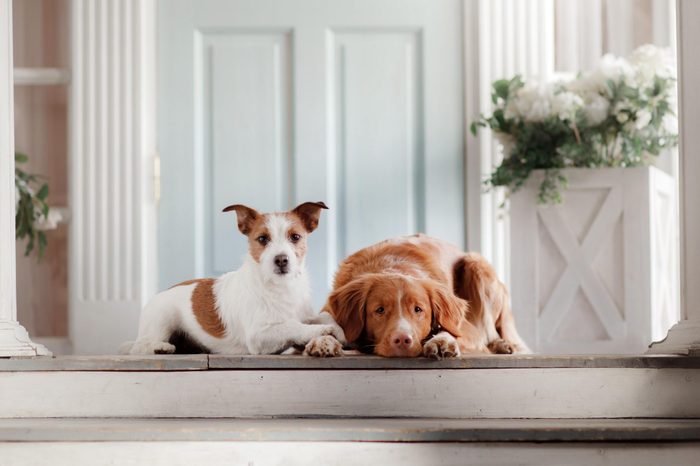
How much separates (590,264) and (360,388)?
5.02 ft

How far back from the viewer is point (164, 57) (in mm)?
3645

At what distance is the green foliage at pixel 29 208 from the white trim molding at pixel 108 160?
14 cm

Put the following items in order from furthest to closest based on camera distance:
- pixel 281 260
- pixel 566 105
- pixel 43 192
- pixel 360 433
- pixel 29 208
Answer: pixel 43 192 < pixel 29 208 < pixel 566 105 < pixel 281 260 < pixel 360 433

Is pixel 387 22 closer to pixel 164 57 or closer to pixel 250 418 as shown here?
pixel 164 57

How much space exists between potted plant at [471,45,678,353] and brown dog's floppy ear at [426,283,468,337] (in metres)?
1.06

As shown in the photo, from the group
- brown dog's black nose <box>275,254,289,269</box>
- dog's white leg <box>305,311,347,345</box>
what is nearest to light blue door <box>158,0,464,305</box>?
dog's white leg <box>305,311,347,345</box>

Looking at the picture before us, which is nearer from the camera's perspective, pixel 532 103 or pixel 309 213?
pixel 309 213

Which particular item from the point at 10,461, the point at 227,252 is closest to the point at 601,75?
the point at 227,252

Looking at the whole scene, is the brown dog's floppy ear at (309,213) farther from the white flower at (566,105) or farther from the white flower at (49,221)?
the white flower at (49,221)

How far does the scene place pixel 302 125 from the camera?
3.63 metres

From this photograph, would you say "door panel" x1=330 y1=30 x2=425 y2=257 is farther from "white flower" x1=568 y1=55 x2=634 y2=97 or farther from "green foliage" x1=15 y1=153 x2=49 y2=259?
"green foliage" x1=15 y1=153 x2=49 y2=259

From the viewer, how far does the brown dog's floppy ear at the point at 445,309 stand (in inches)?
87.3

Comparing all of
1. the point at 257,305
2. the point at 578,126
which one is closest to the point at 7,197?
the point at 257,305

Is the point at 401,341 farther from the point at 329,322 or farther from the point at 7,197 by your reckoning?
the point at 7,197
